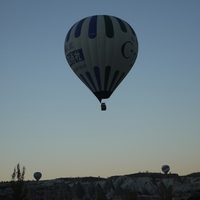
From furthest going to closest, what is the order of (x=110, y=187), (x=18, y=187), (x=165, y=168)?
1. (x=110, y=187)
2. (x=165, y=168)
3. (x=18, y=187)

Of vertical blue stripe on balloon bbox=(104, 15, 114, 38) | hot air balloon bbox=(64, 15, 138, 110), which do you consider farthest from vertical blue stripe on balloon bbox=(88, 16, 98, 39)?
vertical blue stripe on balloon bbox=(104, 15, 114, 38)

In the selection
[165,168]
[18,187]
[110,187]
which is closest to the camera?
[18,187]

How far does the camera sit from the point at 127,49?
37.8 m

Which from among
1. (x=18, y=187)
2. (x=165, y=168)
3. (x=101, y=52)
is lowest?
(x=18, y=187)

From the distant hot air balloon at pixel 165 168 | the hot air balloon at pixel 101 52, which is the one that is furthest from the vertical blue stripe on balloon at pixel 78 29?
the distant hot air balloon at pixel 165 168

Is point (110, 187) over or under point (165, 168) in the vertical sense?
under

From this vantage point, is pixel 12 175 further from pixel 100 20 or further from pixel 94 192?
pixel 94 192

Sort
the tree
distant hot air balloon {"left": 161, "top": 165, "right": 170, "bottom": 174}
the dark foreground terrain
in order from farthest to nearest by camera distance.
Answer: the dark foreground terrain < distant hot air balloon {"left": 161, "top": 165, "right": 170, "bottom": 174} < the tree

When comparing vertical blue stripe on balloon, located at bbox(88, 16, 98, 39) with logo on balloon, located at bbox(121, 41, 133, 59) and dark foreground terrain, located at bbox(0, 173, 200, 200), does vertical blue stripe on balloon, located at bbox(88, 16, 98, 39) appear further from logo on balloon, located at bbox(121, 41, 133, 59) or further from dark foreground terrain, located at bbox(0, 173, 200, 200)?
dark foreground terrain, located at bbox(0, 173, 200, 200)

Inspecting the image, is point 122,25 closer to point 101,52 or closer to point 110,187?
point 101,52

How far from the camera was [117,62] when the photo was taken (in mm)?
37094

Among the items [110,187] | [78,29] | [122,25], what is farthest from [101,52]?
[110,187]

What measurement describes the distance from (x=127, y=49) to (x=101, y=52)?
2931 mm

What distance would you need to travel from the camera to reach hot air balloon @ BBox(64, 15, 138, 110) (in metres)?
36.5
